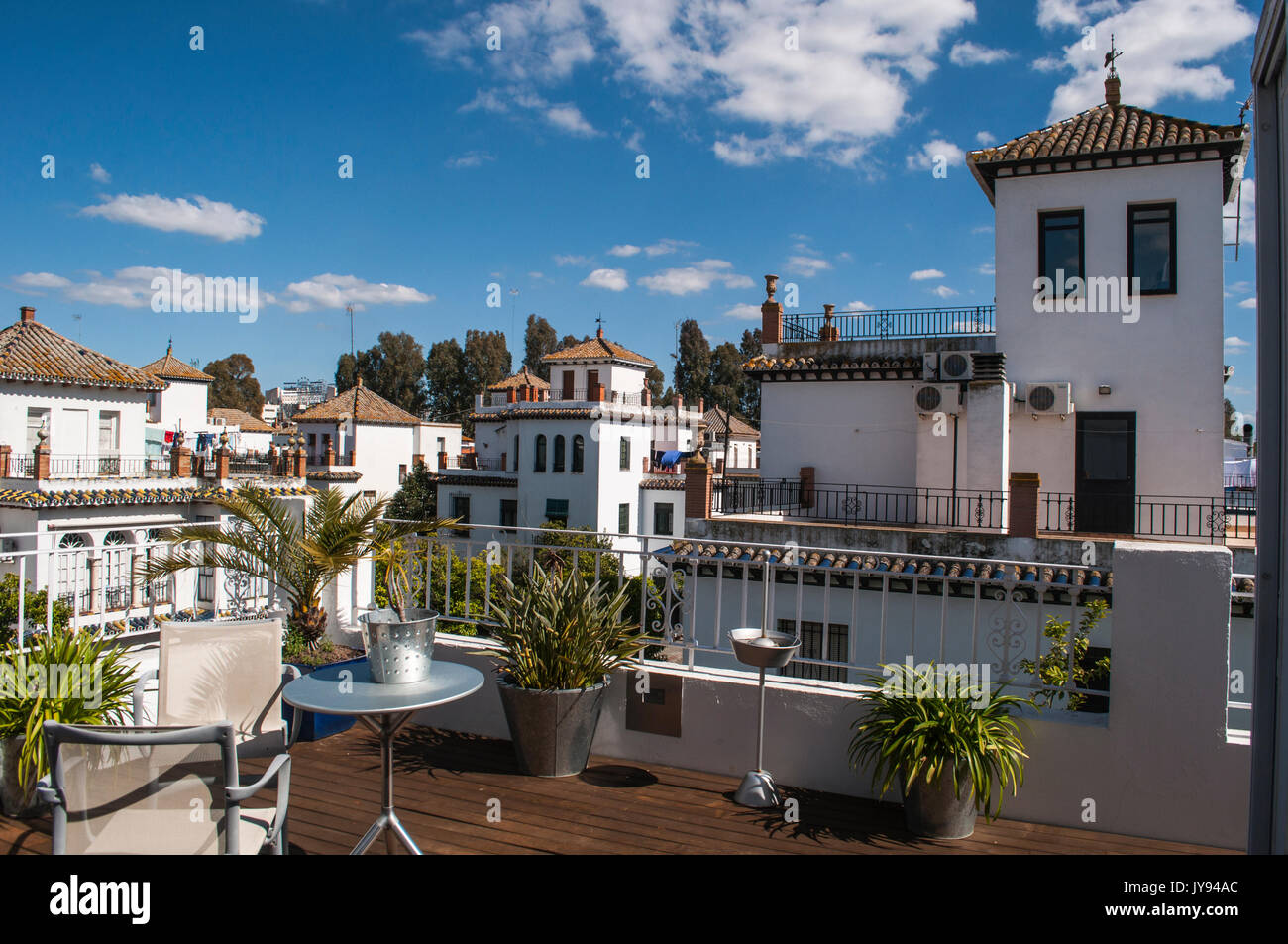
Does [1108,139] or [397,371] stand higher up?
[397,371]

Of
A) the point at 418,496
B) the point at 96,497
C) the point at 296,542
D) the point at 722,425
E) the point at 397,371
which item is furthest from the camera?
the point at 397,371

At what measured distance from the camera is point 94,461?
30562 millimetres

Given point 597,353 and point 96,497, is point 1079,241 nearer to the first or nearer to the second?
point 96,497

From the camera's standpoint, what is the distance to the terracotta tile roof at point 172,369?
167 feet

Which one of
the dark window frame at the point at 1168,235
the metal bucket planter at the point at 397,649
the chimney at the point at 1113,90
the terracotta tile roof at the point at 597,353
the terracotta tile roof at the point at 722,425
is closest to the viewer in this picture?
the metal bucket planter at the point at 397,649

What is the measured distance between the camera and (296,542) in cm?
588

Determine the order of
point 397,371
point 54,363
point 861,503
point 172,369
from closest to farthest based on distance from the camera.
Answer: point 861,503, point 54,363, point 172,369, point 397,371

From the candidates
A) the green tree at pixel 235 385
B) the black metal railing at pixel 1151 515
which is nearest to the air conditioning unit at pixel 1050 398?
the black metal railing at pixel 1151 515

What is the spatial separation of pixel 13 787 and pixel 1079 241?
1826 centimetres

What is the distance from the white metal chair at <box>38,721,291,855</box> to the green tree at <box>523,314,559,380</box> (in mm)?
68580

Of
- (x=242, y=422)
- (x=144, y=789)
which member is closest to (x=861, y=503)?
(x=144, y=789)

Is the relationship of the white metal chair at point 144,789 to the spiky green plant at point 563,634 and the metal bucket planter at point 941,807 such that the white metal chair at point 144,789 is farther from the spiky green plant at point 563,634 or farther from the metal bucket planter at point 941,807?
the metal bucket planter at point 941,807

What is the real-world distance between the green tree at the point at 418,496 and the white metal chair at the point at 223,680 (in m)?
40.8
